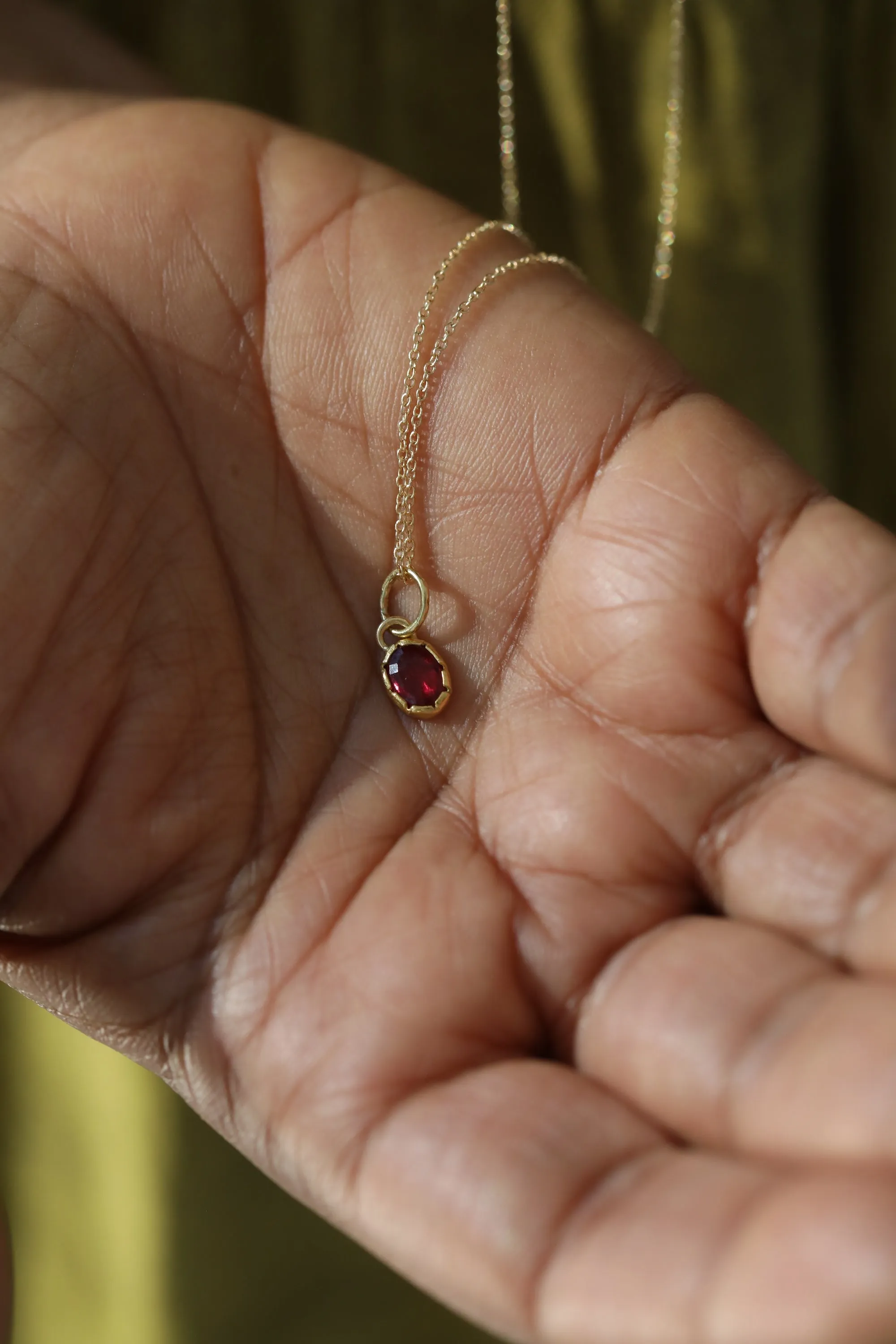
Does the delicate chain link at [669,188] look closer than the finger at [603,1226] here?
No

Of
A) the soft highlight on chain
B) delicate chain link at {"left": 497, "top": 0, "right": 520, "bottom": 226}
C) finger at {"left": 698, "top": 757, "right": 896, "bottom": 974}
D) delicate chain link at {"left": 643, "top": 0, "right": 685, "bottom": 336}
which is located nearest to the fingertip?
finger at {"left": 698, "top": 757, "right": 896, "bottom": 974}

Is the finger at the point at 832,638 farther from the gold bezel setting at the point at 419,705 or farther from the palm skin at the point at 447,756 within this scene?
the gold bezel setting at the point at 419,705

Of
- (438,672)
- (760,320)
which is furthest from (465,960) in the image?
(760,320)

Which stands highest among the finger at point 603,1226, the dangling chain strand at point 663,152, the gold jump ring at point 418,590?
the dangling chain strand at point 663,152

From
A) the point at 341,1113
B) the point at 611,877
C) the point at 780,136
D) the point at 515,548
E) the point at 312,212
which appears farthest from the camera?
the point at 780,136

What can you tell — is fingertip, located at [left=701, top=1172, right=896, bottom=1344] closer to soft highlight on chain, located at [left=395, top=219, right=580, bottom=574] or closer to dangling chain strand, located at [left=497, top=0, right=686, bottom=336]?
soft highlight on chain, located at [left=395, top=219, right=580, bottom=574]

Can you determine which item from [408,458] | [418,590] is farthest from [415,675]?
[408,458]

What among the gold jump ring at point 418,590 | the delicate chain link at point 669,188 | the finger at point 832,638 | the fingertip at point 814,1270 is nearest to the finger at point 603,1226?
the fingertip at point 814,1270

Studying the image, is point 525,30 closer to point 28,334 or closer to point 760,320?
point 760,320
